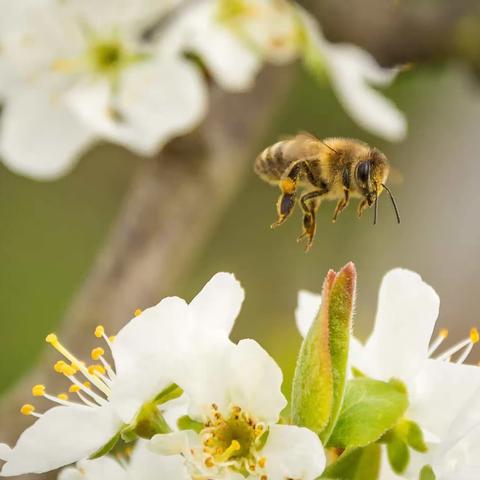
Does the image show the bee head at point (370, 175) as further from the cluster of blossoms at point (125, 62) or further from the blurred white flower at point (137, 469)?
the cluster of blossoms at point (125, 62)

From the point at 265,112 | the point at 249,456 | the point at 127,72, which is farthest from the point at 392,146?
the point at 249,456

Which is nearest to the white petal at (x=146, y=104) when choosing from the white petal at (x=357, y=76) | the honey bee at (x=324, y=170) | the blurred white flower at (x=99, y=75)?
the blurred white flower at (x=99, y=75)

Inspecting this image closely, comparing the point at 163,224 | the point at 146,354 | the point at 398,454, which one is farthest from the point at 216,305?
the point at 163,224

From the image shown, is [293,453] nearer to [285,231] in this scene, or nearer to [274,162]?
[274,162]

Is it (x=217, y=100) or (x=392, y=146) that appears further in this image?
(x=392, y=146)

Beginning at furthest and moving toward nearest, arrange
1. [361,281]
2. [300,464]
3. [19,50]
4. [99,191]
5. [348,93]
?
1. [99,191]
2. [361,281]
3. [348,93]
4. [19,50]
5. [300,464]

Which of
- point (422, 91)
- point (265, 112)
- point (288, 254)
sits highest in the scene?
point (265, 112)

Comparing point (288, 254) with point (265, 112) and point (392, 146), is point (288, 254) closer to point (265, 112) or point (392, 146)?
point (392, 146)

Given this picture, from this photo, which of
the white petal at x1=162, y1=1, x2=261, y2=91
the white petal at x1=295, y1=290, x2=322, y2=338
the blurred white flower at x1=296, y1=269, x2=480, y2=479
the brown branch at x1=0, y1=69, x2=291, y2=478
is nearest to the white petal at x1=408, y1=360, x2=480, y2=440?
the blurred white flower at x1=296, y1=269, x2=480, y2=479
